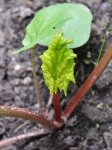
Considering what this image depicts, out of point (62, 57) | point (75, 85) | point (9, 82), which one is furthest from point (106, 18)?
point (62, 57)

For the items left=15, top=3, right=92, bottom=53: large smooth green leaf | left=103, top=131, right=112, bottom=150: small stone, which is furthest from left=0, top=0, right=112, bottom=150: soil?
left=15, top=3, right=92, bottom=53: large smooth green leaf

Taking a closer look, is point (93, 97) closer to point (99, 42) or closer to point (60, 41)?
point (99, 42)

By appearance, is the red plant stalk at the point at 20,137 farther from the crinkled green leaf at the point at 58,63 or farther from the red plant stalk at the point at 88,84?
the crinkled green leaf at the point at 58,63

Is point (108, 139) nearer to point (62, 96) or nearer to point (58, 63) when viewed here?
point (62, 96)

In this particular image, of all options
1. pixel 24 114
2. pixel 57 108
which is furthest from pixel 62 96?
pixel 24 114

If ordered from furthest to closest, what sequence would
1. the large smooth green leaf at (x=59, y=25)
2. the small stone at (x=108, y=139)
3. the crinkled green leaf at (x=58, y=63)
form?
the small stone at (x=108, y=139) → the large smooth green leaf at (x=59, y=25) → the crinkled green leaf at (x=58, y=63)

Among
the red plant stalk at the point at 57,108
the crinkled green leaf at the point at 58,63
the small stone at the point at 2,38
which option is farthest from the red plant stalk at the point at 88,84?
the small stone at the point at 2,38
